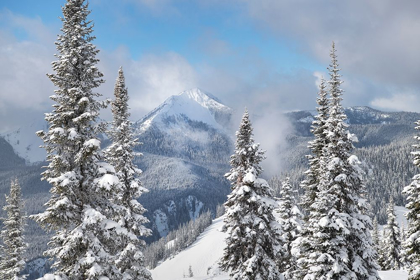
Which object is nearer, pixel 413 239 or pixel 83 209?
pixel 83 209

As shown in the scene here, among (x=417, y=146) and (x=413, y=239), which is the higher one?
(x=417, y=146)

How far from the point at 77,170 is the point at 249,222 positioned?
12211 mm

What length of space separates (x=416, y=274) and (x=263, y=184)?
37.9 feet

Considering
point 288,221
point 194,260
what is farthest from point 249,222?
point 194,260

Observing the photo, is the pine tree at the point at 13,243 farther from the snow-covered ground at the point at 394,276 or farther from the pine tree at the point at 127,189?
the snow-covered ground at the point at 394,276

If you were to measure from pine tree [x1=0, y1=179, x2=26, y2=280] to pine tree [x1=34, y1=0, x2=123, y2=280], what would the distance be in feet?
62.9

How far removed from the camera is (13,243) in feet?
94.9

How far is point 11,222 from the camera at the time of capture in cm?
2888

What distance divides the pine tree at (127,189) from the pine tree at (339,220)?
11.3 metres

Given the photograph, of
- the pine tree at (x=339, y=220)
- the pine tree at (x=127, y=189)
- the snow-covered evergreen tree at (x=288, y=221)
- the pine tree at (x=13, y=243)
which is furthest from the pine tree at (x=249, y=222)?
the pine tree at (x=13, y=243)

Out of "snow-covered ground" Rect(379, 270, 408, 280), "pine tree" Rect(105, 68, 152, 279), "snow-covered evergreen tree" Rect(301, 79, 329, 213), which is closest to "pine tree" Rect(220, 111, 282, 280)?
"snow-covered evergreen tree" Rect(301, 79, 329, 213)

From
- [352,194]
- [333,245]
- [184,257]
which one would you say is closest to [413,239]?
[352,194]

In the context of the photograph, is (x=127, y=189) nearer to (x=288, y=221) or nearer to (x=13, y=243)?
(x=13, y=243)

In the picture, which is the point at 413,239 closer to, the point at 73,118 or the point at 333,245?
the point at 333,245
